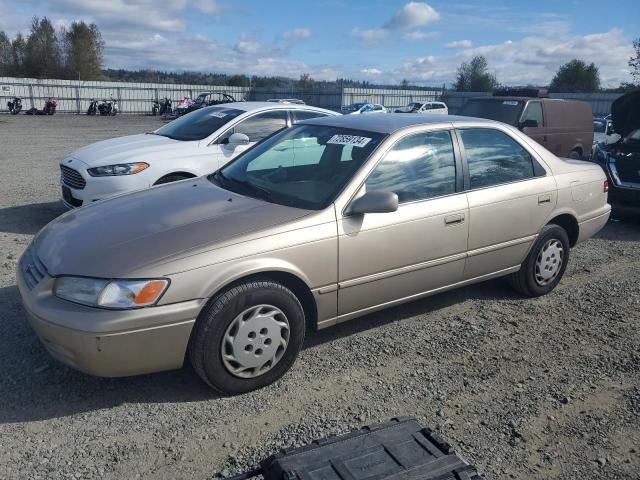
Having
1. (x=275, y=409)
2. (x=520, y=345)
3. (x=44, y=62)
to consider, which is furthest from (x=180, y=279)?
(x=44, y=62)

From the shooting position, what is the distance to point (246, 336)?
10.7ft

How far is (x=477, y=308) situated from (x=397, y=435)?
8.55 feet

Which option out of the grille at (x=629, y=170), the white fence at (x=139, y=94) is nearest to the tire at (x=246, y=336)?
the grille at (x=629, y=170)

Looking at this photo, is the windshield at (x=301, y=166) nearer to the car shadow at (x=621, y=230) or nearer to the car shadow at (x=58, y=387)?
the car shadow at (x=58, y=387)

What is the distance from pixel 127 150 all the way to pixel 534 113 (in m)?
8.30

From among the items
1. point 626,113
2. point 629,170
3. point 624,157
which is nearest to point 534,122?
point 626,113

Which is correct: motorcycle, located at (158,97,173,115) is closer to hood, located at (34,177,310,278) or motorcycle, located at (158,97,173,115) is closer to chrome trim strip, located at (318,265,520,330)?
hood, located at (34,177,310,278)

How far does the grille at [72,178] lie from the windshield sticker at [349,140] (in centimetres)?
357

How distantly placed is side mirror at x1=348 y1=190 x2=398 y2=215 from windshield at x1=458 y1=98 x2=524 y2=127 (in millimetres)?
8323

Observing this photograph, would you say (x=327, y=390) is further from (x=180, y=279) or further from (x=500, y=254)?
(x=500, y=254)

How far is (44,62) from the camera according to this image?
193ft

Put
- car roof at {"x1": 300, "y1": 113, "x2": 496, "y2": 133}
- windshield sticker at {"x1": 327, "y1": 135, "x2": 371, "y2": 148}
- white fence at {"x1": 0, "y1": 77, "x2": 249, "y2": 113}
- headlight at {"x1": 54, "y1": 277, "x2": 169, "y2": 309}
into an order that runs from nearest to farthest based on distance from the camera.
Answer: headlight at {"x1": 54, "y1": 277, "x2": 169, "y2": 309}, windshield sticker at {"x1": 327, "y1": 135, "x2": 371, "y2": 148}, car roof at {"x1": 300, "y1": 113, "x2": 496, "y2": 133}, white fence at {"x1": 0, "y1": 77, "x2": 249, "y2": 113}

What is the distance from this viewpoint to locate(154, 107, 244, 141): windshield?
7.22m

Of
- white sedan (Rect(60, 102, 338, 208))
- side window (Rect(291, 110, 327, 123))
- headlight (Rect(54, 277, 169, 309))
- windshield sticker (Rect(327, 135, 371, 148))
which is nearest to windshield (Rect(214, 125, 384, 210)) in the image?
windshield sticker (Rect(327, 135, 371, 148))
